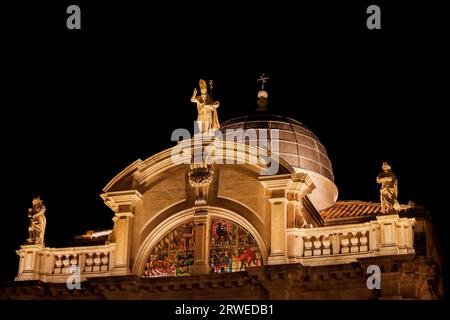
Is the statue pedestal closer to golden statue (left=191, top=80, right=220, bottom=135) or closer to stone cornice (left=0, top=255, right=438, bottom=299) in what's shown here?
stone cornice (left=0, top=255, right=438, bottom=299)

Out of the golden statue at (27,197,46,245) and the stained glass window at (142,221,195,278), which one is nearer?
the stained glass window at (142,221,195,278)

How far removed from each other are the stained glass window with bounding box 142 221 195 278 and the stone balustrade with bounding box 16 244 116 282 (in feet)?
4.45

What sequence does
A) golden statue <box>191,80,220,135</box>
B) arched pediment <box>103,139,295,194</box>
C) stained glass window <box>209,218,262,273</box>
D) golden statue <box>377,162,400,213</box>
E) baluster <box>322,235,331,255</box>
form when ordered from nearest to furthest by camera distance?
golden statue <box>377,162,400,213</box>, baluster <box>322,235,331,255</box>, stained glass window <box>209,218,262,273</box>, arched pediment <box>103,139,295,194</box>, golden statue <box>191,80,220,135</box>

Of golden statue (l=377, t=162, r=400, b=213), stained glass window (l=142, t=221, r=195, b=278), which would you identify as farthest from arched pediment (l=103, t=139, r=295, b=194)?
golden statue (l=377, t=162, r=400, b=213)

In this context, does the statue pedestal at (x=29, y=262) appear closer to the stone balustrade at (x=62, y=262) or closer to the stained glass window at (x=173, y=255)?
the stone balustrade at (x=62, y=262)

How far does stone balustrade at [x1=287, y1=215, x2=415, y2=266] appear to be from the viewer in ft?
107

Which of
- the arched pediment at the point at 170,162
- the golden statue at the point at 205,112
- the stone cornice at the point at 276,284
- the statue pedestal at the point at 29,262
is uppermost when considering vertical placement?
the golden statue at the point at 205,112

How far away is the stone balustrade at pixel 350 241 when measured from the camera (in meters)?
32.5

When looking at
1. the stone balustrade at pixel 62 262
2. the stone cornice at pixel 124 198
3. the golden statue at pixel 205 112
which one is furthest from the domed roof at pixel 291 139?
the stone balustrade at pixel 62 262

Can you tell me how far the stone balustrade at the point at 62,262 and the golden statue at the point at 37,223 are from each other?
1.02ft

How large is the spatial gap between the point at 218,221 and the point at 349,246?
443 centimetres

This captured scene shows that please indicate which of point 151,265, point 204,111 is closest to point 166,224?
point 151,265

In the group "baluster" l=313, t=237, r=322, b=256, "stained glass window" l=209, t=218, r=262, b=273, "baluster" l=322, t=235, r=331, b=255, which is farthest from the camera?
"stained glass window" l=209, t=218, r=262, b=273

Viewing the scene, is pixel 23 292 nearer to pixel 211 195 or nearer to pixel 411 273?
pixel 211 195
